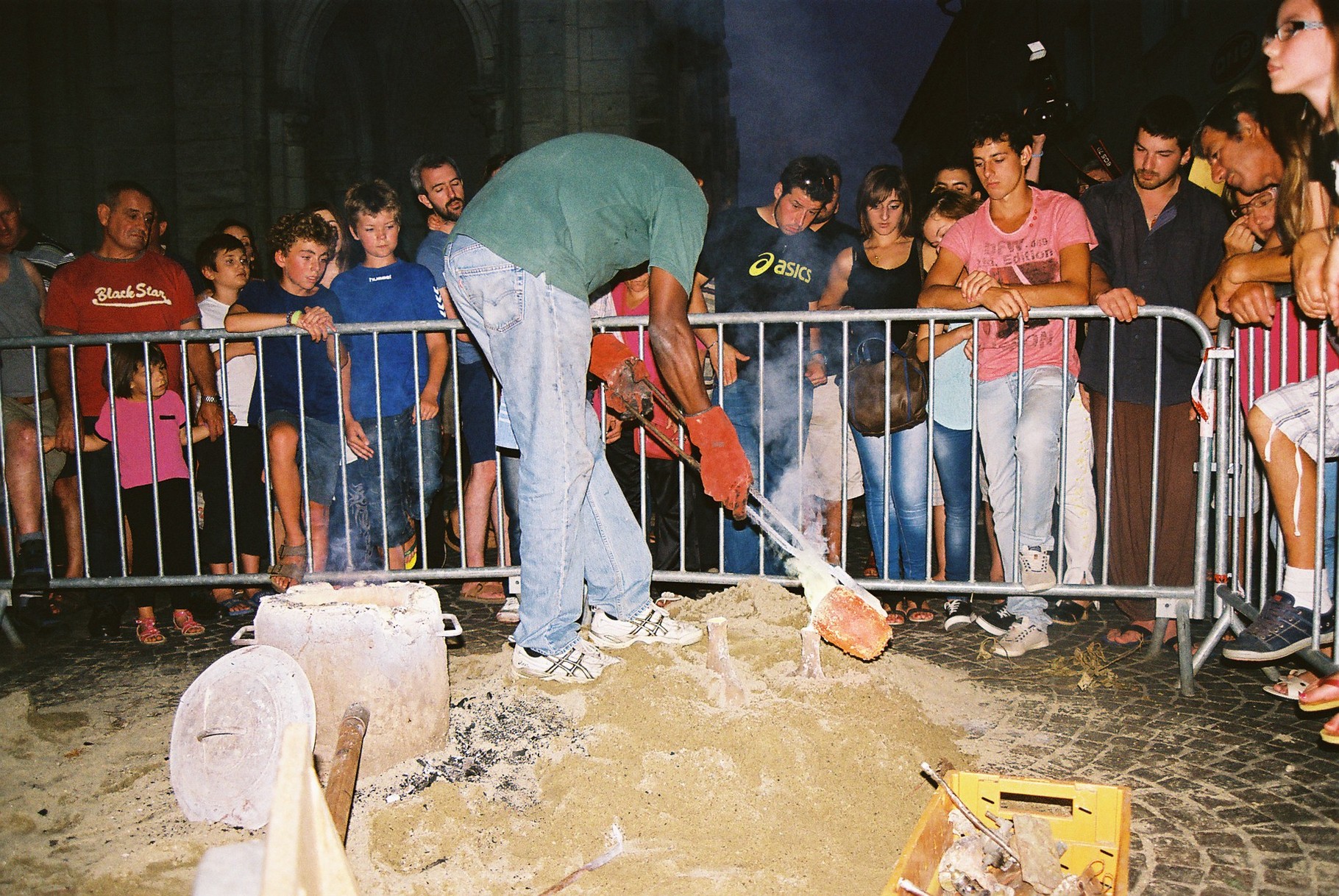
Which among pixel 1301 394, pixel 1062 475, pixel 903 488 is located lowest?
pixel 903 488

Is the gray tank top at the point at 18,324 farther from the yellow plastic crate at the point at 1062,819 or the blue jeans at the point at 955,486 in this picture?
the yellow plastic crate at the point at 1062,819

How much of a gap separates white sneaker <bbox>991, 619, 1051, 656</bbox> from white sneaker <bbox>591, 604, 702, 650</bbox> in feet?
4.77

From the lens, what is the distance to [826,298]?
552 centimetres

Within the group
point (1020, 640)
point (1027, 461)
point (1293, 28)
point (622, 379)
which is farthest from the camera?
point (1027, 461)

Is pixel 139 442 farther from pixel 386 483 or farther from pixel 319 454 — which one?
pixel 386 483

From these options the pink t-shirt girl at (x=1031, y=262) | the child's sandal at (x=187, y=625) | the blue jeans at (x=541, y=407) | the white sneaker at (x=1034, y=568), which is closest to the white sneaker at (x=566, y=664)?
the blue jeans at (x=541, y=407)

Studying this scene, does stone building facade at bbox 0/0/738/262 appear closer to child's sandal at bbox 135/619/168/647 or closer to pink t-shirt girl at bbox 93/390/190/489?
pink t-shirt girl at bbox 93/390/190/489

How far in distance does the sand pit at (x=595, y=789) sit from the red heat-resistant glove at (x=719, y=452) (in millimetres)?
763

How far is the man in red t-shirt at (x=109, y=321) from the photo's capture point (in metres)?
5.42

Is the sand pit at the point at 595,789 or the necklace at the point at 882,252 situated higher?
the necklace at the point at 882,252

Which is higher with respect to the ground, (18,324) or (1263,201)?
(1263,201)

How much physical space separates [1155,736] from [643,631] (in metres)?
2.07

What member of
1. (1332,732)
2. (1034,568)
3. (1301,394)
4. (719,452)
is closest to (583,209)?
(719,452)

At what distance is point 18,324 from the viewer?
5.83 m
